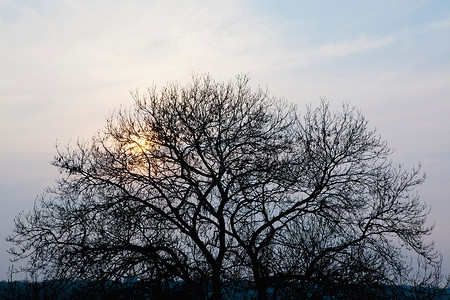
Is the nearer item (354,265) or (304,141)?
(354,265)

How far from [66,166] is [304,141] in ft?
26.0

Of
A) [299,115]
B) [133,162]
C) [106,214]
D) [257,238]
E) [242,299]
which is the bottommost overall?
[242,299]

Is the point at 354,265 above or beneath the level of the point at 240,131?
beneath

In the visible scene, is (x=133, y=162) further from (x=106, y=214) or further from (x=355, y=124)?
(x=355, y=124)

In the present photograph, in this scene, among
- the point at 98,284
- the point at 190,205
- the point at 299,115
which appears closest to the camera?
the point at 98,284

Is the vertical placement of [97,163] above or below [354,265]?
above

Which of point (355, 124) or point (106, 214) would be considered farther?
point (355, 124)

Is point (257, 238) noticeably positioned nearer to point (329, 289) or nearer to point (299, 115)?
point (329, 289)

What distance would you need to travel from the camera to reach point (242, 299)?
55.7 ft

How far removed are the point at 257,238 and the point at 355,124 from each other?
17.4ft

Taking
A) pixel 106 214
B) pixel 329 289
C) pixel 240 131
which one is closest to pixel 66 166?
pixel 106 214

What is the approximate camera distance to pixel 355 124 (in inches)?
745

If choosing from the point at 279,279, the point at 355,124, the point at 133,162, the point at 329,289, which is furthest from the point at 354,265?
the point at 133,162

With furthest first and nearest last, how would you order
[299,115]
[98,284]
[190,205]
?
[299,115], [190,205], [98,284]
